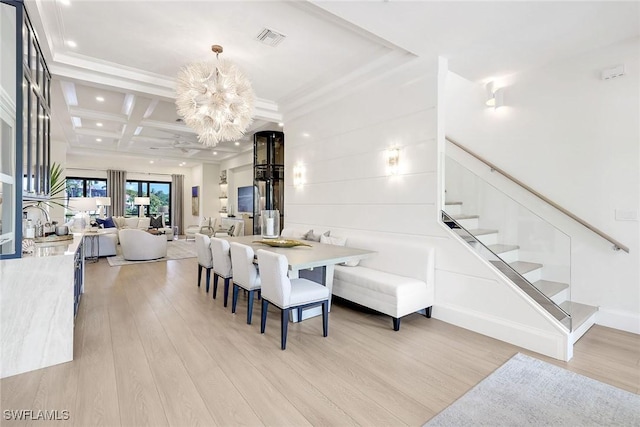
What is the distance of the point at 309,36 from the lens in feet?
11.1

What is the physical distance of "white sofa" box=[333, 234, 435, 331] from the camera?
325 centimetres

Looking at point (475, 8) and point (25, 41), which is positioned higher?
point (475, 8)

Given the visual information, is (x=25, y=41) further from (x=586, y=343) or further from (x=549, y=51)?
(x=586, y=343)

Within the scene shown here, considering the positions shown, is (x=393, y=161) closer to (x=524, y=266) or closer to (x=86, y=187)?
(x=524, y=266)

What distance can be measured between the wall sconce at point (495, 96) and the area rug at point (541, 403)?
326 centimetres

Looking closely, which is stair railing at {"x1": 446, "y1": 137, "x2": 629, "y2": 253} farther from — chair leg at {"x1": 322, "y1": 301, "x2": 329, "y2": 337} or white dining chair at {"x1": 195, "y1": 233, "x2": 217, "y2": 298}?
white dining chair at {"x1": 195, "y1": 233, "x2": 217, "y2": 298}

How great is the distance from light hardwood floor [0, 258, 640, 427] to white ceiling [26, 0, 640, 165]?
301cm

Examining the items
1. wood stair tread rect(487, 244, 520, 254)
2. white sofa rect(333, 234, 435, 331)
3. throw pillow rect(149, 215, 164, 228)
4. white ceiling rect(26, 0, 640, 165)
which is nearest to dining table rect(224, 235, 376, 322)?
white sofa rect(333, 234, 435, 331)

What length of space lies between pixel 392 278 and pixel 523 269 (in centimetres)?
129

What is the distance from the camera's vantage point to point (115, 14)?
3053mm

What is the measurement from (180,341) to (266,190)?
4.86 m

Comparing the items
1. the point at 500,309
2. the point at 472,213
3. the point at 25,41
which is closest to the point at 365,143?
the point at 472,213

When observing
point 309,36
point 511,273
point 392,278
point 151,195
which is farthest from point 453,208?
point 151,195

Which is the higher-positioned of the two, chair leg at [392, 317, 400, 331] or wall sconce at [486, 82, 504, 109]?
wall sconce at [486, 82, 504, 109]
